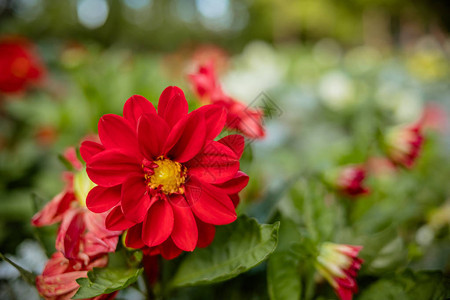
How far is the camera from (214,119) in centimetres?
23

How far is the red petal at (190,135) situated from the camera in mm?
227

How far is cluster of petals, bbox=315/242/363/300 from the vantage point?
28 centimetres

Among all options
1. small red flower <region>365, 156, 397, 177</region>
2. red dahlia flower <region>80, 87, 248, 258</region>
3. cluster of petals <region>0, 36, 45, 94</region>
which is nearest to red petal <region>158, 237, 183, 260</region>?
red dahlia flower <region>80, 87, 248, 258</region>

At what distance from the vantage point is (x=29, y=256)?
0.50 m

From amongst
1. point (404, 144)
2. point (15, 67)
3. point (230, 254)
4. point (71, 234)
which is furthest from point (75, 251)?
point (15, 67)

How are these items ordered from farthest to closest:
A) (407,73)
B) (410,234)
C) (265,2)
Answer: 1. (265,2)
2. (407,73)
3. (410,234)

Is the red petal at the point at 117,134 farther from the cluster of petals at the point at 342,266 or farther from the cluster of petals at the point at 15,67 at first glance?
the cluster of petals at the point at 15,67

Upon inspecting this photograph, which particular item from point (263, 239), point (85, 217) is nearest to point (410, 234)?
point (263, 239)

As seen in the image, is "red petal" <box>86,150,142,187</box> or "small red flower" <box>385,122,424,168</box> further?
"small red flower" <box>385,122,424,168</box>

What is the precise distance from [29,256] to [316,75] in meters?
1.24

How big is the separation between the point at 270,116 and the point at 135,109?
0.11 metres

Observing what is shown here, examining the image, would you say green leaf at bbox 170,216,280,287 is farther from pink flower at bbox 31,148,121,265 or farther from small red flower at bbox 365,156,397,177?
small red flower at bbox 365,156,397,177

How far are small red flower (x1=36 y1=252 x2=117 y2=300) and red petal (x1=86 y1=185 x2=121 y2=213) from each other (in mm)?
55

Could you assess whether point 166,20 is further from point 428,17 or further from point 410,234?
point 410,234
